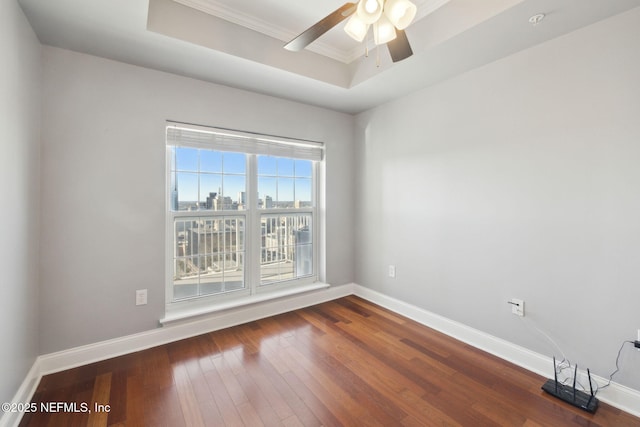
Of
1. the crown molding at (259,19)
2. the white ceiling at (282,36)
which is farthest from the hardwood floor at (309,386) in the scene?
the crown molding at (259,19)

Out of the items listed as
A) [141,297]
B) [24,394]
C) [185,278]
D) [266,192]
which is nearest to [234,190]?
[266,192]

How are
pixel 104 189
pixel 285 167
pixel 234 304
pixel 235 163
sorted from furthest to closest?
1. pixel 285 167
2. pixel 235 163
3. pixel 234 304
4. pixel 104 189

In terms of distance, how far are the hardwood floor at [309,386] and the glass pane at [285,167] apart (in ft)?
5.67

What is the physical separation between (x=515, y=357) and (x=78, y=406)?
300 cm

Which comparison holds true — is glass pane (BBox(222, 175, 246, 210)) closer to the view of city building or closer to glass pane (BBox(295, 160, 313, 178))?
the view of city building

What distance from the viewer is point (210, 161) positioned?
276 centimetres

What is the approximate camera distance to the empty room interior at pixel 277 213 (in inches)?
65.0

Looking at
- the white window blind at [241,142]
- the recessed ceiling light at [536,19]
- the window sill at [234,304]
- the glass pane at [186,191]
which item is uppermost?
the recessed ceiling light at [536,19]

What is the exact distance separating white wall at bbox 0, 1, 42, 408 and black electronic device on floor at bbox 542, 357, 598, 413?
10.3 feet

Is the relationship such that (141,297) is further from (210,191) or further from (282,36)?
(282,36)

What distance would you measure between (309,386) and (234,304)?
1.21 metres

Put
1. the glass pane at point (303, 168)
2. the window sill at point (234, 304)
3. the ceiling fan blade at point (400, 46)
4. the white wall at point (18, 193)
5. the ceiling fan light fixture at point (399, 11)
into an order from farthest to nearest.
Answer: the glass pane at point (303, 168) < the window sill at point (234, 304) < the ceiling fan blade at point (400, 46) < the white wall at point (18, 193) < the ceiling fan light fixture at point (399, 11)

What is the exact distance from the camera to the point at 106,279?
7.19 feet

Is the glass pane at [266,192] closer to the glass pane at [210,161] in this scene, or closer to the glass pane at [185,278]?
the glass pane at [210,161]
